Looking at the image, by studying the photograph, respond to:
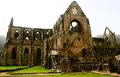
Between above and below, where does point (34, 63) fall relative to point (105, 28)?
below

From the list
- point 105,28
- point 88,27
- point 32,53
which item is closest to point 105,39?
point 105,28

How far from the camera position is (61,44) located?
35.2m

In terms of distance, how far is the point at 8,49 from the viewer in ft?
146

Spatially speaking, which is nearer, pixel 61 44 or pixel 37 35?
pixel 61 44

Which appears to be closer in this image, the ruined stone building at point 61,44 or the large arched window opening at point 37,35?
the ruined stone building at point 61,44

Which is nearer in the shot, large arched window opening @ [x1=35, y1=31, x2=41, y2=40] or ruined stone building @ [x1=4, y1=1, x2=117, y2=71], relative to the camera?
ruined stone building @ [x1=4, y1=1, x2=117, y2=71]

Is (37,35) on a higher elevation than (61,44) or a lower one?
higher

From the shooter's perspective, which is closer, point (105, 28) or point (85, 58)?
point (85, 58)

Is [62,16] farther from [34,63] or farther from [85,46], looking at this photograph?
[34,63]

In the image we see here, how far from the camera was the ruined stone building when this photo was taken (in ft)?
110

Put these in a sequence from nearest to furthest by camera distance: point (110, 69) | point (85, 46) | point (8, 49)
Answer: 1. point (110, 69)
2. point (85, 46)
3. point (8, 49)

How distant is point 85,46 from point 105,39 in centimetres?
1879

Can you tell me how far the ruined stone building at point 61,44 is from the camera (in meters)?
33.5

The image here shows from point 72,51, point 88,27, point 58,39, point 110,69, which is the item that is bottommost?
point 110,69
